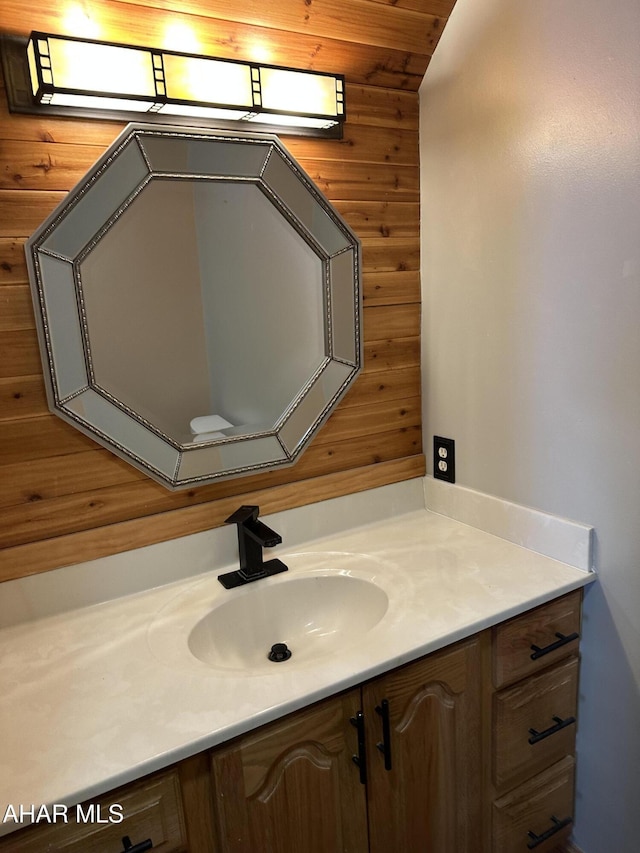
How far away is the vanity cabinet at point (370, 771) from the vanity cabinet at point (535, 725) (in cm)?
6

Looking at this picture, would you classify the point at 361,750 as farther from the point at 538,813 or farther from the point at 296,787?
the point at 538,813

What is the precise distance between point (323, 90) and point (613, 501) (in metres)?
1.13

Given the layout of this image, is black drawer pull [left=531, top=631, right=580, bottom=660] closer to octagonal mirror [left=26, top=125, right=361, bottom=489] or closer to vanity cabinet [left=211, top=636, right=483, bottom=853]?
vanity cabinet [left=211, top=636, right=483, bottom=853]

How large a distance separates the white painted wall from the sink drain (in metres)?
0.66

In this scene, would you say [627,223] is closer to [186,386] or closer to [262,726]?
[186,386]

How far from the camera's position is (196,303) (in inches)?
53.0

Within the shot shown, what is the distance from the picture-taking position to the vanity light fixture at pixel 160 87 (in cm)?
109

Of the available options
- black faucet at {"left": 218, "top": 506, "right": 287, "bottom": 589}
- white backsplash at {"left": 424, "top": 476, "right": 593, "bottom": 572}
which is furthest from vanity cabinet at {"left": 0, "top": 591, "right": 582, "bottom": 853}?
black faucet at {"left": 218, "top": 506, "right": 287, "bottom": 589}

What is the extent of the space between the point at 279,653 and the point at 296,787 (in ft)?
1.00

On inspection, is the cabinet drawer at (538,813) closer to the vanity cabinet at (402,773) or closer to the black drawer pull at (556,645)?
the vanity cabinet at (402,773)

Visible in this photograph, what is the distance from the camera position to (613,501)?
49.7 inches

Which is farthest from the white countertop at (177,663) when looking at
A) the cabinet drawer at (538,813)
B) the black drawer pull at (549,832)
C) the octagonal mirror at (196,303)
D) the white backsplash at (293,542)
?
the black drawer pull at (549,832)

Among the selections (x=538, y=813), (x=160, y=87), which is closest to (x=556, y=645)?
(x=538, y=813)

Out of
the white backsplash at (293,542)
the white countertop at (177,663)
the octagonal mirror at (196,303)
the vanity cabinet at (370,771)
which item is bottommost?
the vanity cabinet at (370,771)
